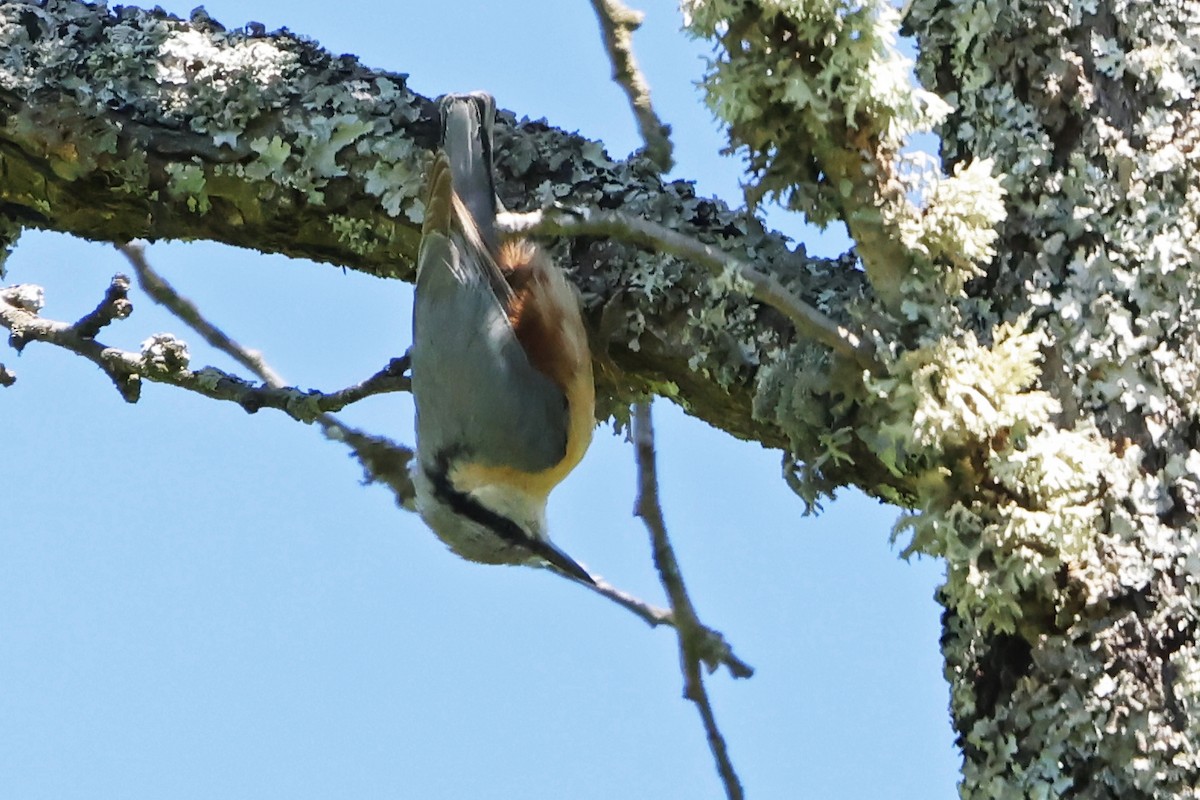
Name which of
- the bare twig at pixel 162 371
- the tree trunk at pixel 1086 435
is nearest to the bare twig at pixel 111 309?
the bare twig at pixel 162 371

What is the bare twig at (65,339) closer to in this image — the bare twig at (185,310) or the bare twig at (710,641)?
the bare twig at (185,310)

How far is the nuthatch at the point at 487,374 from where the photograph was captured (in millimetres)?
2416

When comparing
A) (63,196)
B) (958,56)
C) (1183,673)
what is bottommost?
(1183,673)

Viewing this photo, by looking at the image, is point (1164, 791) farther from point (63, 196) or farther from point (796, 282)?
point (63, 196)

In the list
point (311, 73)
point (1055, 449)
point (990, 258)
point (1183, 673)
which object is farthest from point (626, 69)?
point (1183, 673)

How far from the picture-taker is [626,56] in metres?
2.85

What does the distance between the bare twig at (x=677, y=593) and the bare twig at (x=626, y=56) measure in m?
0.61

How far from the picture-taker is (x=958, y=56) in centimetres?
195

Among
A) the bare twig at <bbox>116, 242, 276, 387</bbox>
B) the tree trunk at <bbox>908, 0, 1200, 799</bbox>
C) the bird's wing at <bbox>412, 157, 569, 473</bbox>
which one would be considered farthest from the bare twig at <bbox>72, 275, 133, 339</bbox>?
the tree trunk at <bbox>908, 0, 1200, 799</bbox>

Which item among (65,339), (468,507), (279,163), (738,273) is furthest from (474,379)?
(738,273)

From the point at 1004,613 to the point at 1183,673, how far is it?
20 centimetres

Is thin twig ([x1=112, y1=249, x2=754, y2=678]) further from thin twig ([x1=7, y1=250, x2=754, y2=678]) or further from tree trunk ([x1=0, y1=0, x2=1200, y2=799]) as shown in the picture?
tree trunk ([x1=0, y1=0, x2=1200, y2=799])

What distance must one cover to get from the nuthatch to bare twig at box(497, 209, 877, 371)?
2.09 feet

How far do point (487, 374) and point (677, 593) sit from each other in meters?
0.56
